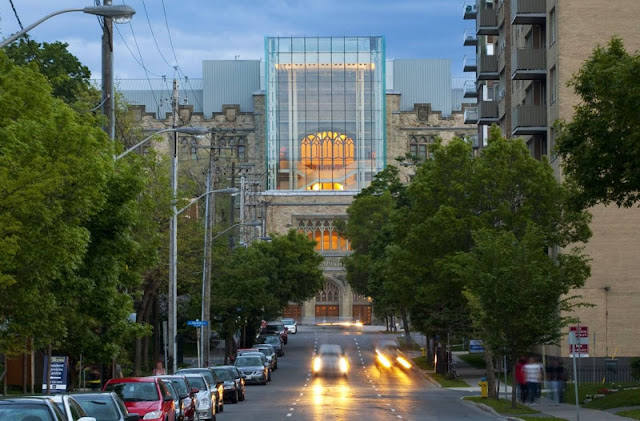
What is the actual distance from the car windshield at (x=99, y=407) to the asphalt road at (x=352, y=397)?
14.1 meters

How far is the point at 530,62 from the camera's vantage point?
189 feet

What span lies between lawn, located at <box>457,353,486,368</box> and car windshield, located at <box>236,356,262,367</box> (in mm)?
17099

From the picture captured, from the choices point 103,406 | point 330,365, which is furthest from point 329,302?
point 103,406

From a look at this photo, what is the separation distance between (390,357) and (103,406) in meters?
61.1

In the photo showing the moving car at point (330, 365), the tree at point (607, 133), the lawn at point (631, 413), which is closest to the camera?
the tree at point (607, 133)

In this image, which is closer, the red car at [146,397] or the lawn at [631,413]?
the red car at [146,397]

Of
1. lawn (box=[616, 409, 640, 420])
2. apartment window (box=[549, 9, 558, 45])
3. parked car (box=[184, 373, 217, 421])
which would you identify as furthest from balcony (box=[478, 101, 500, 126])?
parked car (box=[184, 373, 217, 421])

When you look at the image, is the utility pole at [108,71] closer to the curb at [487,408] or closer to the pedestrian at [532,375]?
the curb at [487,408]

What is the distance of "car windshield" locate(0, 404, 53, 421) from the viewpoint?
15.0 metres

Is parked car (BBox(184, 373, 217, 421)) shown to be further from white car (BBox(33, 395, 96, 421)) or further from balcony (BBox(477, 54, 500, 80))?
balcony (BBox(477, 54, 500, 80))

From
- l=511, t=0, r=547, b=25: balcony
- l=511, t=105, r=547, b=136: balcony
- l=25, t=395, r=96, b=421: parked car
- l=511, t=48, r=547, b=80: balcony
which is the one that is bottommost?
l=25, t=395, r=96, b=421: parked car

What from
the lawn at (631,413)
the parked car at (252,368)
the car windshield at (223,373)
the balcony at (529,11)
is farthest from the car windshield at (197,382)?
the balcony at (529,11)

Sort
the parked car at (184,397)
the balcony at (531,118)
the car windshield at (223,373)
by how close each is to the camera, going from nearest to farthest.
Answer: the parked car at (184,397), the car windshield at (223,373), the balcony at (531,118)

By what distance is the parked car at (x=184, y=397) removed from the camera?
29153mm
